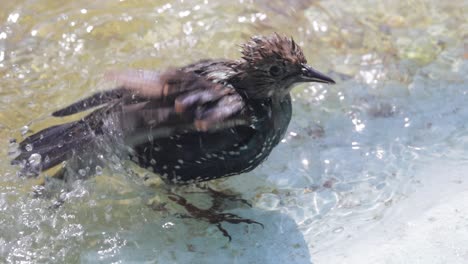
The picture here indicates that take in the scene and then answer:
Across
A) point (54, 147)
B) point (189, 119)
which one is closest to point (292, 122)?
point (189, 119)

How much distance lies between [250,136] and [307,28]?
2191mm

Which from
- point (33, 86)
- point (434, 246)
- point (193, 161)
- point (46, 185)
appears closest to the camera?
point (434, 246)

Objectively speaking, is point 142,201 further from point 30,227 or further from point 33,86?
point 33,86

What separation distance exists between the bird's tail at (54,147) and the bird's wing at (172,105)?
0.90 ft

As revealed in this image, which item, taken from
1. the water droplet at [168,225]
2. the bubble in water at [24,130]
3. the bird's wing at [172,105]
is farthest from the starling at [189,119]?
the bubble in water at [24,130]

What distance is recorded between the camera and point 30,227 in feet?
14.0

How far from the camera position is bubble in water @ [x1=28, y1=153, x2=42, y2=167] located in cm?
427

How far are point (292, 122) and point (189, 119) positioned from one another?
1547 millimetres

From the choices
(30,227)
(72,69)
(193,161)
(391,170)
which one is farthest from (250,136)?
(72,69)

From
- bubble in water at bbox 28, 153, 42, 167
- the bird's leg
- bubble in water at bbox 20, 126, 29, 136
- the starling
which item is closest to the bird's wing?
the starling

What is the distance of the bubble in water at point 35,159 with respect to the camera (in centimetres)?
427

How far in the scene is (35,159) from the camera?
14.0 ft

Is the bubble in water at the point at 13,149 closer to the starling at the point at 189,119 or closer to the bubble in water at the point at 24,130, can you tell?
the starling at the point at 189,119

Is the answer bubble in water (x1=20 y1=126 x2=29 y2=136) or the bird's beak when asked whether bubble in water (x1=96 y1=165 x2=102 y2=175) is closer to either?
bubble in water (x1=20 y1=126 x2=29 y2=136)
